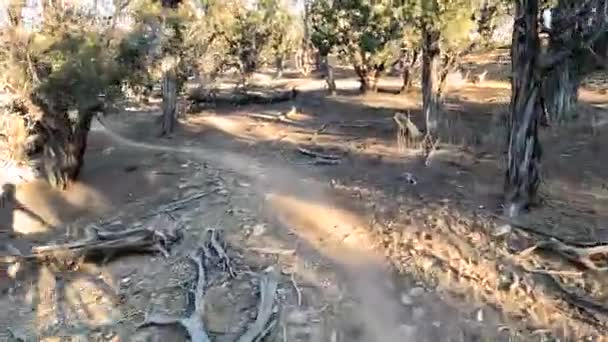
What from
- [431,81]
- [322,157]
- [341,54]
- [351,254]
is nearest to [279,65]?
[341,54]

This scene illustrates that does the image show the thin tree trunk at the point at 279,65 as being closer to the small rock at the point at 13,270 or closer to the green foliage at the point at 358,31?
the green foliage at the point at 358,31

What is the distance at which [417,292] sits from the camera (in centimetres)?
662

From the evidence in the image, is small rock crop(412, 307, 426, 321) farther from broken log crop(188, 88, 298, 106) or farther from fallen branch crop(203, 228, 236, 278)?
broken log crop(188, 88, 298, 106)

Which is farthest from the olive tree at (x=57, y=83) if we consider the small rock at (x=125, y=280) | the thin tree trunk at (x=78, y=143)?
the small rock at (x=125, y=280)

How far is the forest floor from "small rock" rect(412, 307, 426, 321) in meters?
0.01

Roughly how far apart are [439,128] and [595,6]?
261 inches

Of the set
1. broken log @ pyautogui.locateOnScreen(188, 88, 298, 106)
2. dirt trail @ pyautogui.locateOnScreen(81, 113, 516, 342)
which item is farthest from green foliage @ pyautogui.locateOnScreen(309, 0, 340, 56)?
dirt trail @ pyautogui.locateOnScreen(81, 113, 516, 342)

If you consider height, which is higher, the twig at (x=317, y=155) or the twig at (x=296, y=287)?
the twig at (x=317, y=155)

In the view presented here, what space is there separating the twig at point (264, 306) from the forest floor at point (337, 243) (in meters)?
0.07

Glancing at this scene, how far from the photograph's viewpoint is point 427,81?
45.0ft

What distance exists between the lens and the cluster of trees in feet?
26.1

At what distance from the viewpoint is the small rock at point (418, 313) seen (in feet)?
20.4

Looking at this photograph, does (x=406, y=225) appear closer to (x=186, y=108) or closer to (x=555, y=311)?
(x=555, y=311)

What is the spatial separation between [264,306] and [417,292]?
1.58m
